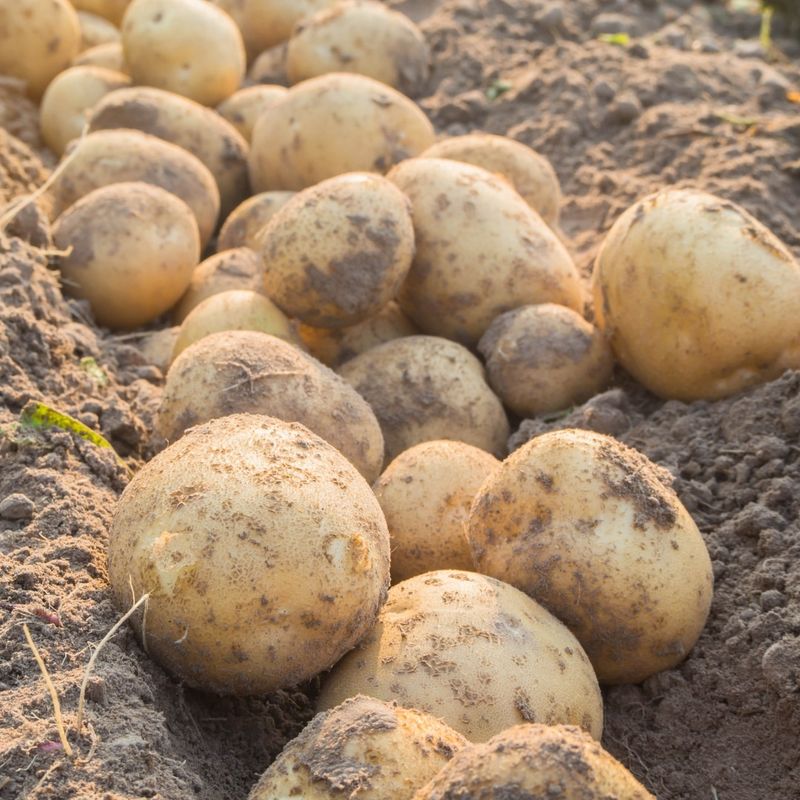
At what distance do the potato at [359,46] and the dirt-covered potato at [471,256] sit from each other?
1.42m

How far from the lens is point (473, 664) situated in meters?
2.00

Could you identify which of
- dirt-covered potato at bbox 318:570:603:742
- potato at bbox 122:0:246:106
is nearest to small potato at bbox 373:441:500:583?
dirt-covered potato at bbox 318:570:603:742

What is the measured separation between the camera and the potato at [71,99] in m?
4.27

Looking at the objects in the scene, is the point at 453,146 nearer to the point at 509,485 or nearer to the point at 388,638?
the point at 509,485

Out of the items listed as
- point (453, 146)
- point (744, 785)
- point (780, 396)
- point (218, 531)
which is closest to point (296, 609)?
point (218, 531)

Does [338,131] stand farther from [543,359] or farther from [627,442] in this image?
[627,442]

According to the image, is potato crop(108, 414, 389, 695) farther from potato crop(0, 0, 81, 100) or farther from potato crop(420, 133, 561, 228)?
potato crop(0, 0, 81, 100)

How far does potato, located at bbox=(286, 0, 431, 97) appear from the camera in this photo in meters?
4.39

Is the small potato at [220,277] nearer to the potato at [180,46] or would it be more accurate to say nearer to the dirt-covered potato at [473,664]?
the potato at [180,46]

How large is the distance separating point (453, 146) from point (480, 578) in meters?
1.77

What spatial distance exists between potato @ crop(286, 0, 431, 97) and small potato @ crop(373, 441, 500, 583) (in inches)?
94.7

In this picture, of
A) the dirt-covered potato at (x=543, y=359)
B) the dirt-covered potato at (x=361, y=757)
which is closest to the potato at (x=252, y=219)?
the dirt-covered potato at (x=543, y=359)

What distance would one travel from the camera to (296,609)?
1928mm

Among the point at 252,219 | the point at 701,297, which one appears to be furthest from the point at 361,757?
the point at 252,219
